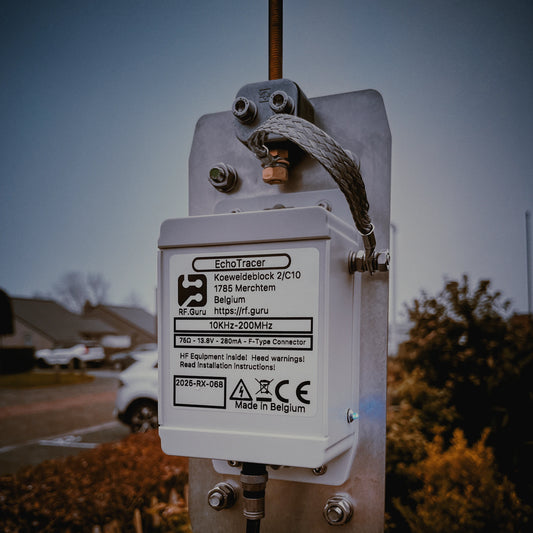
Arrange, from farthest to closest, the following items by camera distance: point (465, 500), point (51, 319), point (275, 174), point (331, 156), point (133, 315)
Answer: point (133, 315)
point (51, 319)
point (465, 500)
point (275, 174)
point (331, 156)

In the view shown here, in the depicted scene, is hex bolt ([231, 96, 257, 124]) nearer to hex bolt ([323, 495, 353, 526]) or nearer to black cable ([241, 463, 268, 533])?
black cable ([241, 463, 268, 533])

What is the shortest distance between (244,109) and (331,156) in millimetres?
283

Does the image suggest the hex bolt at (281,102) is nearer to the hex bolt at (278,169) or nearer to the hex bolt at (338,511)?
the hex bolt at (278,169)

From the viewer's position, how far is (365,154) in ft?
3.75

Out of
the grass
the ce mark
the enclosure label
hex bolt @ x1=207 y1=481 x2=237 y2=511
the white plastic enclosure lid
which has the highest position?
the white plastic enclosure lid

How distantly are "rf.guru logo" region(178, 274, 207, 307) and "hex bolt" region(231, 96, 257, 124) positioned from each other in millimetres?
374

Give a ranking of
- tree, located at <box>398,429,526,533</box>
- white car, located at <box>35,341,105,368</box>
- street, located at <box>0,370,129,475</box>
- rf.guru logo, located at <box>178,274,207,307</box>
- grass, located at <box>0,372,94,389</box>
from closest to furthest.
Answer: rf.guru logo, located at <box>178,274,207,307</box> < tree, located at <box>398,429,526,533</box> < street, located at <box>0,370,129,475</box> < grass, located at <box>0,372,94,389</box> < white car, located at <box>35,341,105,368</box>

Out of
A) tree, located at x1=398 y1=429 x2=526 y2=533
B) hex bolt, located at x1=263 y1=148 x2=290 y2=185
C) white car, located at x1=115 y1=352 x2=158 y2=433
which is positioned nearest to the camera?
hex bolt, located at x1=263 y1=148 x2=290 y2=185

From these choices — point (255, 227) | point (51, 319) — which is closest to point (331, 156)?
point (255, 227)

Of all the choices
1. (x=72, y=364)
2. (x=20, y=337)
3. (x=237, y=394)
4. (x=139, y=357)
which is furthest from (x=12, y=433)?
(x=20, y=337)

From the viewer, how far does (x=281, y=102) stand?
105cm

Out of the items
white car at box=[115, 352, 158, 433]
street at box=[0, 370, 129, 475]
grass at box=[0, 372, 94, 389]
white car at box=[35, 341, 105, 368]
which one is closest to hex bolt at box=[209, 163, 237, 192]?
white car at box=[115, 352, 158, 433]

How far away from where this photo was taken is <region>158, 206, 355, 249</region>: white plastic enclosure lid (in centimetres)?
92

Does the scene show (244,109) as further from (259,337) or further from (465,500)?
(465,500)
